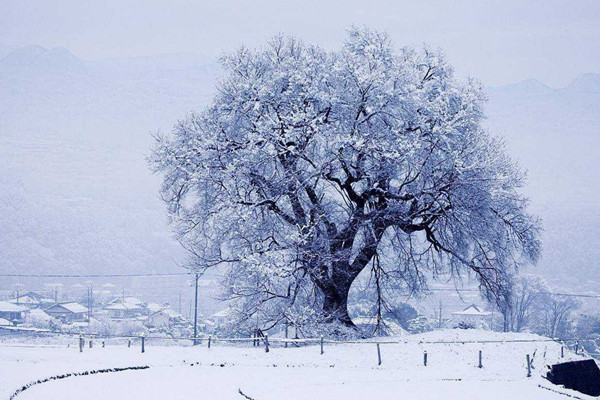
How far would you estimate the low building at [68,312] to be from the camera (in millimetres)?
97875

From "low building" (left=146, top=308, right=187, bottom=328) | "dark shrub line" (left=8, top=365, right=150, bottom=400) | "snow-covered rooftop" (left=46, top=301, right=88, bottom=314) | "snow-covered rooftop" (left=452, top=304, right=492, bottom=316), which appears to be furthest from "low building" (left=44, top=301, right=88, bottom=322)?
"dark shrub line" (left=8, top=365, right=150, bottom=400)

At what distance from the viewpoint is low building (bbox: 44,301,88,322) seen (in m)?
97.9

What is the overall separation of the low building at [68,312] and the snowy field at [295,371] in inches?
2522

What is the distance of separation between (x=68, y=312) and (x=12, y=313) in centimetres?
1337

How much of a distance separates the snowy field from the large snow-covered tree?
13.8ft

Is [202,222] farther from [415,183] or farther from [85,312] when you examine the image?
[85,312]

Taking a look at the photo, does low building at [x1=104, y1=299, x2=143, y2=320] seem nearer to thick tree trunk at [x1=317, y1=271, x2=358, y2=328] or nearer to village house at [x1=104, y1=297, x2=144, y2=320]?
village house at [x1=104, y1=297, x2=144, y2=320]

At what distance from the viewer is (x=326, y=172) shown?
38375mm

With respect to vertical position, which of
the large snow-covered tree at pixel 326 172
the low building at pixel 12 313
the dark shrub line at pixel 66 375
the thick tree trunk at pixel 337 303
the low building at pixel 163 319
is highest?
the large snow-covered tree at pixel 326 172

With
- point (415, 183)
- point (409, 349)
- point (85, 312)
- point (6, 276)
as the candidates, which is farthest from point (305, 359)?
point (6, 276)

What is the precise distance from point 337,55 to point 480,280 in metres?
13.4

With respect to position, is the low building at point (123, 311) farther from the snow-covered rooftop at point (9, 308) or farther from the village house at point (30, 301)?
the snow-covered rooftop at point (9, 308)

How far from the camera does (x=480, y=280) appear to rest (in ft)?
135

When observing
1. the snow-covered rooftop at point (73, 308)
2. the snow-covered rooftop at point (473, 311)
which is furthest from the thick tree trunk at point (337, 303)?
the snow-covered rooftop at point (73, 308)
